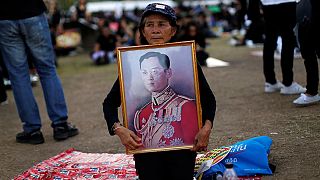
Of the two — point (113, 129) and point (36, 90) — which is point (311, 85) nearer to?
point (113, 129)

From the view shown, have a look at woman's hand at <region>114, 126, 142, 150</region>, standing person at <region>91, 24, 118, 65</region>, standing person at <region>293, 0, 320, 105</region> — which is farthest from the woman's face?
standing person at <region>91, 24, 118, 65</region>

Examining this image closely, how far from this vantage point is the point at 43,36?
4.52 meters

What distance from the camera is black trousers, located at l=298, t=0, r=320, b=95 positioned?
462cm

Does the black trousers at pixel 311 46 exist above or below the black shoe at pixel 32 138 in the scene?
above

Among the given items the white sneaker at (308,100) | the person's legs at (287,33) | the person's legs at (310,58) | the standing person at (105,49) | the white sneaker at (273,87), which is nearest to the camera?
the person's legs at (310,58)

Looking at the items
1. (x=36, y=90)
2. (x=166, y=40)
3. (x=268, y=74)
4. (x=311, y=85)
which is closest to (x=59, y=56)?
Result: (x=36, y=90)

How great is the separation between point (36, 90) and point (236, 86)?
11.2 feet

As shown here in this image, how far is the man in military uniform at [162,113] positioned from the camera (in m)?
2.71

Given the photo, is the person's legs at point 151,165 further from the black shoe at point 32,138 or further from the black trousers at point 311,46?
the black trousers at point 311,46

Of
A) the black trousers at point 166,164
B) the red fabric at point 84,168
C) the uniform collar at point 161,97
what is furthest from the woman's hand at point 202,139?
the red fabric at point 84,168

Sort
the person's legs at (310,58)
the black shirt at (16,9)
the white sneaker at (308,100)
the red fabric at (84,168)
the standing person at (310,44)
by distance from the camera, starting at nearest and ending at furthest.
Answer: the red fabric at (84,168) → the black shirt at (16,9) → the standing person at (310,44) → the person's legs at (310,58) → the white sneaker at (308,100)

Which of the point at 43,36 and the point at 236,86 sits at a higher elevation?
the point at 43,36

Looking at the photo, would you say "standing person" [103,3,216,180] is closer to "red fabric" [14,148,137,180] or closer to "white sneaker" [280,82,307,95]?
"red fabric" [14,148,137,180]

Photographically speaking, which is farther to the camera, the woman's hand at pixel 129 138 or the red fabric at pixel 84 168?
the red fabric at pixel 84 168
